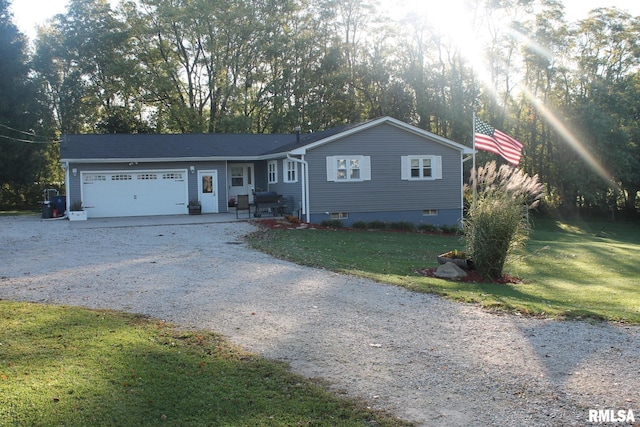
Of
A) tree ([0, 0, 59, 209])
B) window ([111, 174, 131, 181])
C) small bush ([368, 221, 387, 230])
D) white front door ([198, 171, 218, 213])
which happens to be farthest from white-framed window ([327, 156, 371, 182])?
tree ([0, 0, 59, 209])

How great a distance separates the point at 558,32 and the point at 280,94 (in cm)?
1937

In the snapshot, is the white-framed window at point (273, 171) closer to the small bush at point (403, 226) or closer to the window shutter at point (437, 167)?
the small bush at point (403, 226)

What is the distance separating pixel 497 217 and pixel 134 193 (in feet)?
57.7

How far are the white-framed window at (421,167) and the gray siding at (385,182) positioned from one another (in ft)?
0.57

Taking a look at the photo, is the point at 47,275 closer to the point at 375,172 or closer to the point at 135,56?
the point at 375,172

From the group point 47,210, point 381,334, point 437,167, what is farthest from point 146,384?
point 47,210

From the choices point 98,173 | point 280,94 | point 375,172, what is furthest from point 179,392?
point 280,94

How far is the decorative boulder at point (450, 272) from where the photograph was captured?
11.3m

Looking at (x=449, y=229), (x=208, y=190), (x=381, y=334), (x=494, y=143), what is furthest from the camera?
(x=208, y=190)

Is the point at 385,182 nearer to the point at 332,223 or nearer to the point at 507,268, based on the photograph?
the point at 332,223

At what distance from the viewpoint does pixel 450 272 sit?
1142 cm

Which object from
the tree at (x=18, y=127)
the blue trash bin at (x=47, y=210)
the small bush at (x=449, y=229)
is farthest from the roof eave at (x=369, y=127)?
the tree at (x=18, y=127)

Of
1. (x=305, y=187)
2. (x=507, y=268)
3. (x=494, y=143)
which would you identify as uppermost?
(x=494, y=143)

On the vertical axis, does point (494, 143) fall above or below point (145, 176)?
above
